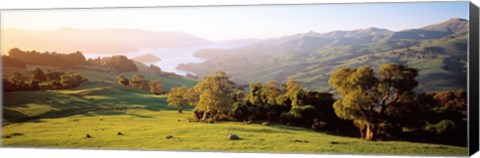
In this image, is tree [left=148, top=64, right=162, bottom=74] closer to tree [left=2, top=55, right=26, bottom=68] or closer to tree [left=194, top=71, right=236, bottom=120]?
tree [left=194, top=71, right=236, bottom=120]

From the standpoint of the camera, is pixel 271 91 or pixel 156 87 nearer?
pixel 271 91

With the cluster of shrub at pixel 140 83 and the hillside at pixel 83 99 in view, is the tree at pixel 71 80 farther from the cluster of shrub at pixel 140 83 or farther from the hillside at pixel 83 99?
the cluster of shrub at pixel 140 83

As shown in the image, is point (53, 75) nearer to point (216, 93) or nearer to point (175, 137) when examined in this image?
point (175, 137)

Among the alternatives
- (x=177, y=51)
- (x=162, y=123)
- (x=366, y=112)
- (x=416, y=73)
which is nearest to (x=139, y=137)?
(x=162, y=123)

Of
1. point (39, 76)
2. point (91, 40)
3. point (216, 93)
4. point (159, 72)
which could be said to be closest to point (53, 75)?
point (39, 76)

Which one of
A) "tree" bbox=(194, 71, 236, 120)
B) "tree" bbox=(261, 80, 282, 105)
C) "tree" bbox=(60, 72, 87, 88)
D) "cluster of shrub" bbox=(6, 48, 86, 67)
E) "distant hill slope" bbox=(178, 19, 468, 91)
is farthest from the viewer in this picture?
"tree" bbox=(60, 72, 87, 88)

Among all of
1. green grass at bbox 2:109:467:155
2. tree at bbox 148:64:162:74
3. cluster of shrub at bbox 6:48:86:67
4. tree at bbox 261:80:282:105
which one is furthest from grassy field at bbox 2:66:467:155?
tree at bbox 261:80:282:105
